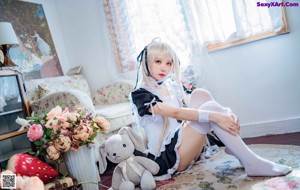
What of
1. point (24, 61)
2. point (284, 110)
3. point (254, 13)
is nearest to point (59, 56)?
point (24, 61)

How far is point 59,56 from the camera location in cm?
295

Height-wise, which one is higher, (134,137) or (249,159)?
(134,137)

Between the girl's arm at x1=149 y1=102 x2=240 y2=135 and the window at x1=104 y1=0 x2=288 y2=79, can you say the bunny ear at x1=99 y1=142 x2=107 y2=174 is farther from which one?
the window at x1=104 y1=0 x2=288 y2=79

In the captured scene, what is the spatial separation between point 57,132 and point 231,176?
33.6 inches

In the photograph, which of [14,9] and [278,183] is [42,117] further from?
[14,9]

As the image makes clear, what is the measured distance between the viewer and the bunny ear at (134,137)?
53.5 inches

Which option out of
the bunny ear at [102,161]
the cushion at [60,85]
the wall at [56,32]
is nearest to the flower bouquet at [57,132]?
the bunny ear at [102,161]

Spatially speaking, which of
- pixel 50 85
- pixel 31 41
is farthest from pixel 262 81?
pixel 31 41

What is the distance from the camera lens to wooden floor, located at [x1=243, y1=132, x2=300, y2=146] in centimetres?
183

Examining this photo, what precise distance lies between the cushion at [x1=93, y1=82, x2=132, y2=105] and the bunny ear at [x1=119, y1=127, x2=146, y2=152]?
1232 mm

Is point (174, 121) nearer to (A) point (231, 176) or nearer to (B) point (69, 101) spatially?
(A) point (231, 176)

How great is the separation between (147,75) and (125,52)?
1340mm

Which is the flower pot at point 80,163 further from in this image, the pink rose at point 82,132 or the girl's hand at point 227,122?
the girl's hand at point 227,122

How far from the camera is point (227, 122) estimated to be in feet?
3.85
